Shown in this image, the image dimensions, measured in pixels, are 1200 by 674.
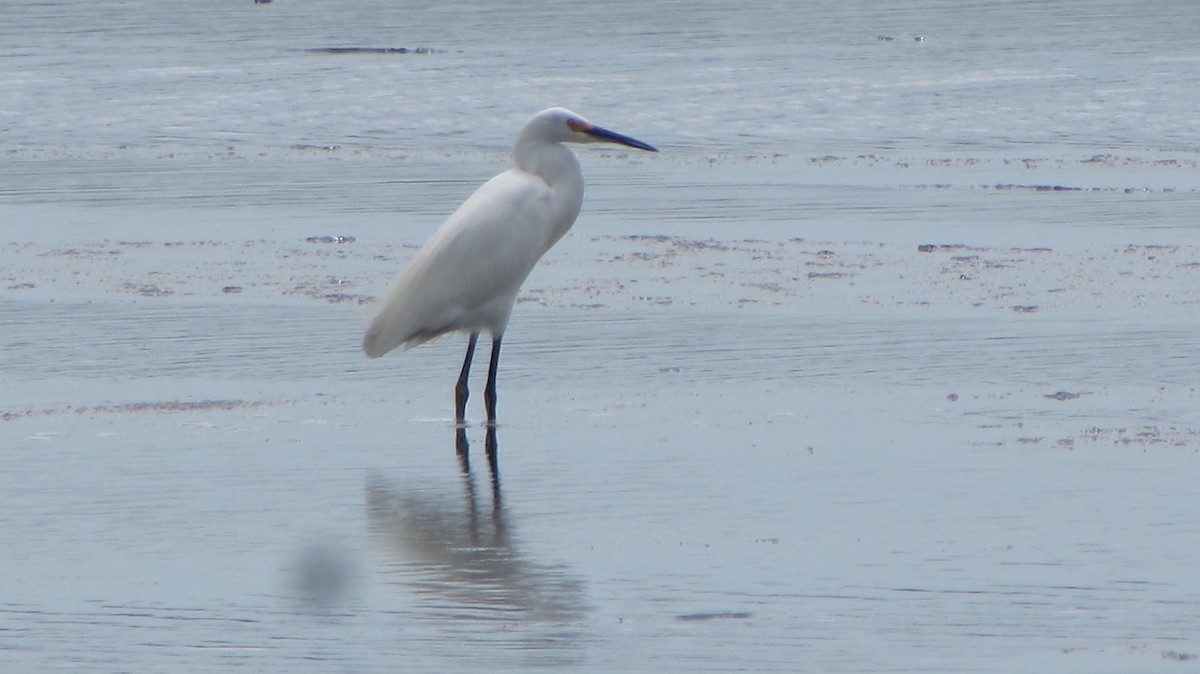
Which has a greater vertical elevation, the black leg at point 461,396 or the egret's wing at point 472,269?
the egret's wing at point 472,269

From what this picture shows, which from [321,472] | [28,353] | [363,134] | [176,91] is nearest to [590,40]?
[176,91]

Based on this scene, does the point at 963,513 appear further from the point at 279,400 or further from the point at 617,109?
the point at 617,109

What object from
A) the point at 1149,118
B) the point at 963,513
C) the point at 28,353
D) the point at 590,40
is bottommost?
the point at 590,40

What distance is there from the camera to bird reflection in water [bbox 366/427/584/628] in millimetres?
5879

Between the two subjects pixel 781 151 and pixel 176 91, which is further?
pixel 176 91

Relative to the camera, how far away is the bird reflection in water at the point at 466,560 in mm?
5879

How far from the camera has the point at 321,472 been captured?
758cm

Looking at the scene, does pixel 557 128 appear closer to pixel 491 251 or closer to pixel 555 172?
pixel 555 172

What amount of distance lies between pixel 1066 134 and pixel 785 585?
1353 cm

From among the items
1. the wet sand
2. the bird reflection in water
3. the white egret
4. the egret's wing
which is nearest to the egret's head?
the white egret

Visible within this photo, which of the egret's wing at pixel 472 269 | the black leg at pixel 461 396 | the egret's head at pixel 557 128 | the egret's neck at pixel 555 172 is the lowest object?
the black leg at pixel 461 396

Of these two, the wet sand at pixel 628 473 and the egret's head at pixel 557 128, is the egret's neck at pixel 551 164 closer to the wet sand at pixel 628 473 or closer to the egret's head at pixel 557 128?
the egret's head at pixel 557 128

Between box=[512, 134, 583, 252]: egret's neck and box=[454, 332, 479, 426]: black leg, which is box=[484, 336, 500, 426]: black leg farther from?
box=[512, 134, 583, 252]: egret's neck

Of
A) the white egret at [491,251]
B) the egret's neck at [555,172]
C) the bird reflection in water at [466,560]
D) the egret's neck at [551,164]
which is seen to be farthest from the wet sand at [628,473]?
the egret's neck at [551,164]
